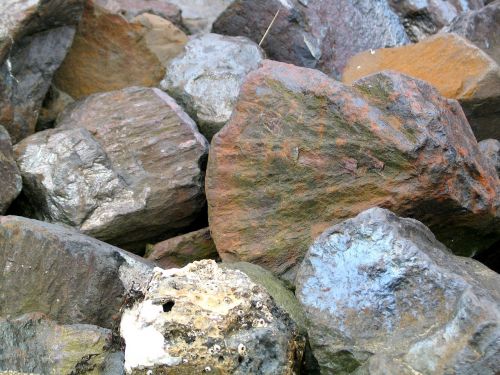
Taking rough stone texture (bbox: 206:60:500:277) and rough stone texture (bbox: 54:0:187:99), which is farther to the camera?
rough stone texture (bbox: 54:0:187:99)

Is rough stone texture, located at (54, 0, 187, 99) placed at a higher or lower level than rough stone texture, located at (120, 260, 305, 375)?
lower

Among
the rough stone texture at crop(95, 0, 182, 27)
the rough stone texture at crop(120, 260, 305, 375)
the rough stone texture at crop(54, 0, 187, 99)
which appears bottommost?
the rough stone texture at crop(95, 0, 182, 27)

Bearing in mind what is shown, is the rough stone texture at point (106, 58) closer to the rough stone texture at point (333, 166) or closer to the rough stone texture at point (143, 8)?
the rough stone texture at point (143, 8)

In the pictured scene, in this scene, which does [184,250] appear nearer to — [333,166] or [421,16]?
[333,166]

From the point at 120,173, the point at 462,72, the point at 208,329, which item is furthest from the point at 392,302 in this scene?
the point at 462,72

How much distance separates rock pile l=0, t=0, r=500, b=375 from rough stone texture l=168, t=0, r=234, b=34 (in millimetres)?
445

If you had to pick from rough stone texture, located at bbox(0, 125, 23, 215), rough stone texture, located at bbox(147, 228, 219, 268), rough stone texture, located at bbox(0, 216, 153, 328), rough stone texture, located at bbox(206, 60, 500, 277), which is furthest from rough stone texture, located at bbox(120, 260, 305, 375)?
rough stone texture, located at bbox(0, 125, 23, 215)

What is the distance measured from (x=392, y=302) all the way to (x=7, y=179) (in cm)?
204

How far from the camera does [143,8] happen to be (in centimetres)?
621

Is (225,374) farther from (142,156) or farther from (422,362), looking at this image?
(142,156)

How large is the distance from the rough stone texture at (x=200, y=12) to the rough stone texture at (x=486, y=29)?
184cm

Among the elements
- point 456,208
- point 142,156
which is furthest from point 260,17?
point 456,208

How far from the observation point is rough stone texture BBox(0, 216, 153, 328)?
3.68 m

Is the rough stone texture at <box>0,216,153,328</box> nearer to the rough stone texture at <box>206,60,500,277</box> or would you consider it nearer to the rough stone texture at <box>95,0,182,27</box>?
the rough stone texture at <box>206,60,500,277</box>
